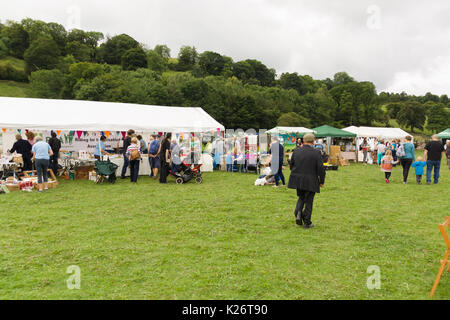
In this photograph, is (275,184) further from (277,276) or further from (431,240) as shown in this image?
(277,276)

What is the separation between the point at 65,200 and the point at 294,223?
561cm

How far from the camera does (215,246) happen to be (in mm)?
4469

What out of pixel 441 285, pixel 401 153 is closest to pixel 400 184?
pixel 401 153

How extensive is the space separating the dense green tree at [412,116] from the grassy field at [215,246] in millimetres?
61339

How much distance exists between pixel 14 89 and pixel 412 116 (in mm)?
74635

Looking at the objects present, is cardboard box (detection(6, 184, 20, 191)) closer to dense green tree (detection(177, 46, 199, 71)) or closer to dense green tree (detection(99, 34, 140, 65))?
dense green tree (detection(99, 34, 140, 65))

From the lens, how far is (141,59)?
69875 mm

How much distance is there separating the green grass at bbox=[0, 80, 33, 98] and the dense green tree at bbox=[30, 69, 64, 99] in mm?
1999

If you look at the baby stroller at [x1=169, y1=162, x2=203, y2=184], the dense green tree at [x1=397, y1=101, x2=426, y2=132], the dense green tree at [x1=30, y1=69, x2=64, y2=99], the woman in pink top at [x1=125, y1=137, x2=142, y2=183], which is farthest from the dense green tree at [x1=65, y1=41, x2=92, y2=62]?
the dense green tree at [x1=397, y1=101, x2=426, y2=132]

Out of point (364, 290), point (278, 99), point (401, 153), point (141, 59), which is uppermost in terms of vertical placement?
point (141, 59)

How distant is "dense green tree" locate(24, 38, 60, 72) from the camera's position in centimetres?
5738

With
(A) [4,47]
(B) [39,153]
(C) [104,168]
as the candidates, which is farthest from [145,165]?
(A) [4,47]

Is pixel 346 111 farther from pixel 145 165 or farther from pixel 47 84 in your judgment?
Answer: pixel 145 165

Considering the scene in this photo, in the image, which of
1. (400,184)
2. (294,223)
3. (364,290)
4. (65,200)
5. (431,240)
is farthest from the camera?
(400,184)
